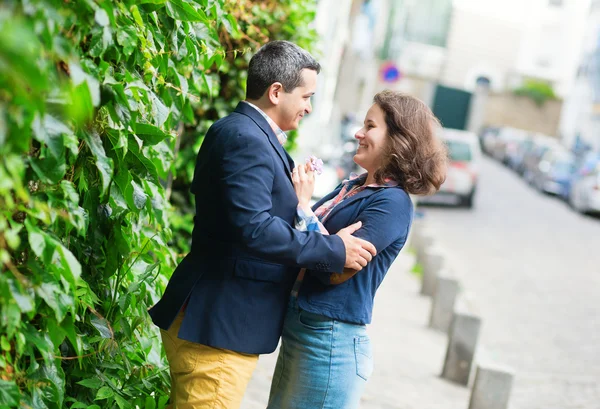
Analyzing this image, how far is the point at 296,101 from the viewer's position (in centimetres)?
313

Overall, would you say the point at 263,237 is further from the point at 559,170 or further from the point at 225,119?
the point at 559,170

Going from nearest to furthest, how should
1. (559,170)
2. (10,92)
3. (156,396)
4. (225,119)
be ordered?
(10,92), (225,119), (156,396), (559,170)

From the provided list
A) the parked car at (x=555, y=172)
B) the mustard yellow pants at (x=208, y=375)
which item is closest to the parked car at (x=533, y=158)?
the parked car at (x=555, y=172)

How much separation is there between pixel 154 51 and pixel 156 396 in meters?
1.31

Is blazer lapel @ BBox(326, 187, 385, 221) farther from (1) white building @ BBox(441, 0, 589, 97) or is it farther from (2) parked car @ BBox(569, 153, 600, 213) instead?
(1) white building @ BBox(441, 0, 589, 97)

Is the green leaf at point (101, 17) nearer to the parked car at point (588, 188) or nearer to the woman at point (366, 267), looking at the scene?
the woman at point (366, 267)

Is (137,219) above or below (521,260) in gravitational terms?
above

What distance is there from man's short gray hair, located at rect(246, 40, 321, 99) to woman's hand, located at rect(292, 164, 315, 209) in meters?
0.28

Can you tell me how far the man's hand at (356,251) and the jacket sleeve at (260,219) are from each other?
2 cm

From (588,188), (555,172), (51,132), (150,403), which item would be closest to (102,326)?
(150,403)

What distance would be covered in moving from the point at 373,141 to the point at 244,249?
0.64 m

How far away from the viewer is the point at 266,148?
2961 mm

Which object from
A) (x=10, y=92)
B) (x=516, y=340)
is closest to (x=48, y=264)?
(x=10, y=92)

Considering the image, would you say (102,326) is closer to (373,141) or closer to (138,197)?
(138,197)
